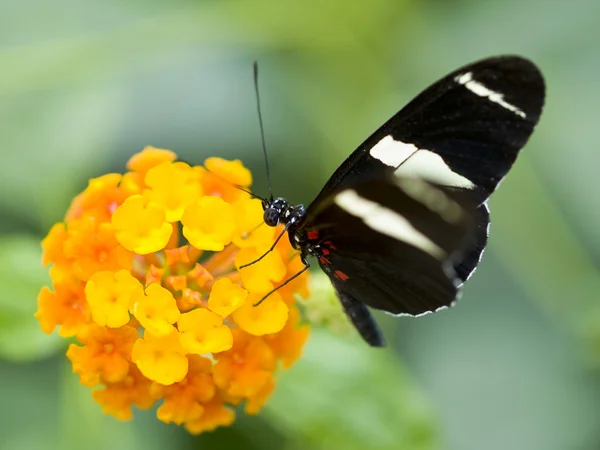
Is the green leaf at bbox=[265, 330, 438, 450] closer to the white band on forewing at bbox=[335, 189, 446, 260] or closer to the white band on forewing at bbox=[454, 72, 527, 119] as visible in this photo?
the white band on forewing at bbox=[335, 189, 446, 260]

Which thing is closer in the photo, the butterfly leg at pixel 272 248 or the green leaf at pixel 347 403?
the butterfly leg at pixel 272 248

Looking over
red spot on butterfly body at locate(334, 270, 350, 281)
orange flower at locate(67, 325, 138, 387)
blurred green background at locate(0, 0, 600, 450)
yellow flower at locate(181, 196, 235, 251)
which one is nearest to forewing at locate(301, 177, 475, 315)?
red spot on butterfly body at locate(334, 270, 350, 281)

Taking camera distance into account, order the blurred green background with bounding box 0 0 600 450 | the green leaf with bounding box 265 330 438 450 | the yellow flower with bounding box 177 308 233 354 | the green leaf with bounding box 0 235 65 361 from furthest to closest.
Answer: the blurred green background with bounding box 0 0 600 450, the green leaf with bounding box 265 330 438 450, the green leaf with bounding box 0 235 65 361, the yellow flower with bounding box 177 308 233 354

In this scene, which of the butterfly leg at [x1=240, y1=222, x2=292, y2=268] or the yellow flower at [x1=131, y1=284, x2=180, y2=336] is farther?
the butterfly leg at [x1=240, y1=222, x2=292, y2=268]

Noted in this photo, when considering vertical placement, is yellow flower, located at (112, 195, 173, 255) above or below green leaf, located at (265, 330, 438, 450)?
above

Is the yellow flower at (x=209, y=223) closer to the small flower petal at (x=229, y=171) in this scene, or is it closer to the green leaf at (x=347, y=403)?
the small flower petal at (x=229, y=171)

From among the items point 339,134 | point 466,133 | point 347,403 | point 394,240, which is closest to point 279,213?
point 394,240

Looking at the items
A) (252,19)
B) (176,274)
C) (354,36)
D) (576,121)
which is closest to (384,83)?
(354,36)

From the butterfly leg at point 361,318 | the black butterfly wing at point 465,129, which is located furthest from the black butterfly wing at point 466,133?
the butterfly leg at point 361,318

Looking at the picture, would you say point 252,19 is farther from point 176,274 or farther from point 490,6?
point 176,274
